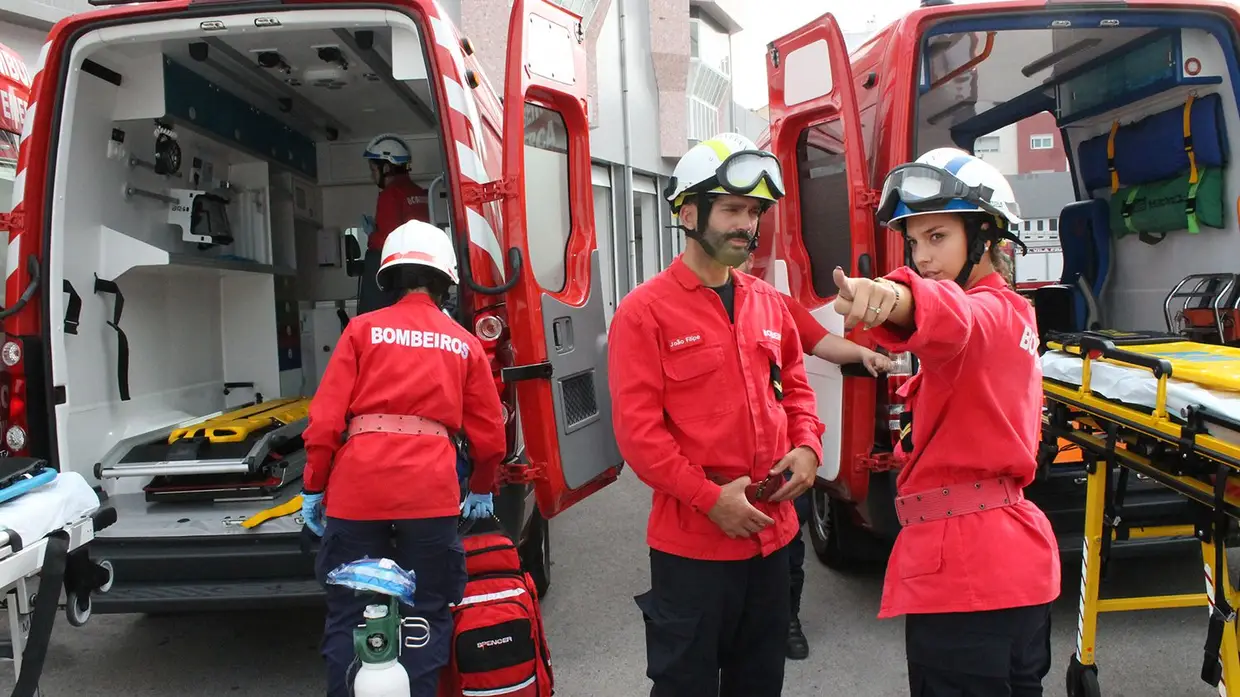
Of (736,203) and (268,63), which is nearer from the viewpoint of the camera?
(736,203)

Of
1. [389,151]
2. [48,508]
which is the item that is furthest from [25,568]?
[389,151]

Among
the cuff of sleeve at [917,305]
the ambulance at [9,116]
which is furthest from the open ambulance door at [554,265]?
the ambulance at [9,116]

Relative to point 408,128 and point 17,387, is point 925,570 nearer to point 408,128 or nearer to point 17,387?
point 17,387

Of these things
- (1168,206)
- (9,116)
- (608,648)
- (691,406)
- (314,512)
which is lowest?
(608,648)

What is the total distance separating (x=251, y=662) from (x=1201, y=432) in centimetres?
382

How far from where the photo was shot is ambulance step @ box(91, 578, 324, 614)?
10.0ft

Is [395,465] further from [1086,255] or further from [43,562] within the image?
[1086,255]

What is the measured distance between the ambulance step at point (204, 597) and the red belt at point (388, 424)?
2.54 ft

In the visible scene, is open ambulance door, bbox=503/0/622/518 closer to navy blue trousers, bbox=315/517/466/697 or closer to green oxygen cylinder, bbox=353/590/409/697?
navy blue trousers, bbox=315/517/466/697

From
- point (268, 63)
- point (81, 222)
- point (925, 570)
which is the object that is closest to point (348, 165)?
point (268, 63)

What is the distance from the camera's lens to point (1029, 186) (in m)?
14.8

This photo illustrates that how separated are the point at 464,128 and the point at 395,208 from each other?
1.69 metres

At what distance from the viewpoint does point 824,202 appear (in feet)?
13.8

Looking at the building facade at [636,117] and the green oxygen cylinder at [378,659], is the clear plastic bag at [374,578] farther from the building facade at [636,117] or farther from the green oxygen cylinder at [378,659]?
the building facade at [636,117]
